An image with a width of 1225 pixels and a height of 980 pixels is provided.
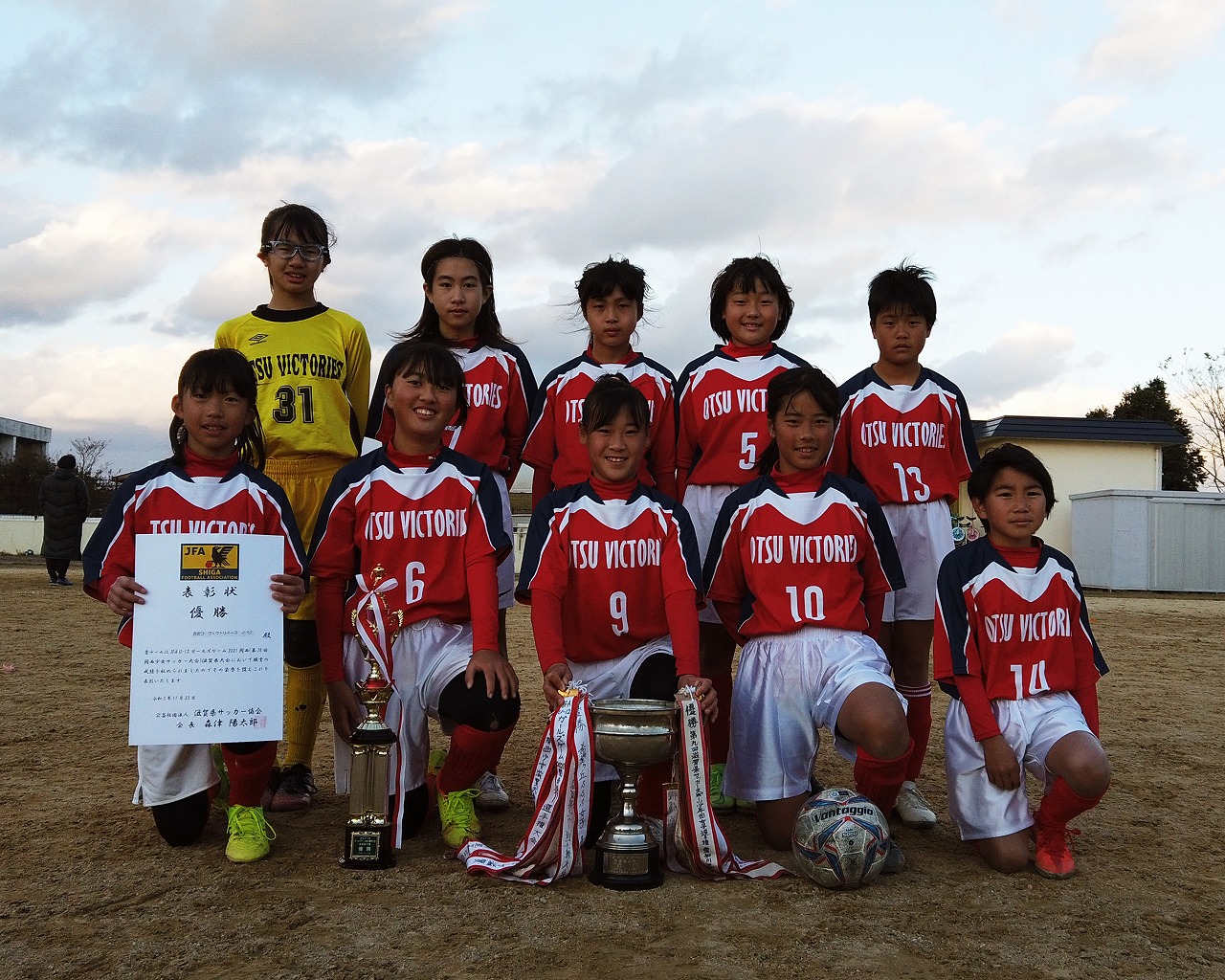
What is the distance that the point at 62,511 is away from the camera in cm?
1620

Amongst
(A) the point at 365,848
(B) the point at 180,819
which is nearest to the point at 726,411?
(A) the point at 365,848

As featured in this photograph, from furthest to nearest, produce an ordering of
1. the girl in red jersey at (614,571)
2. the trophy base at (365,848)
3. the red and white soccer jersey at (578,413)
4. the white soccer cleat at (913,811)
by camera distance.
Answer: the red and white soccer jersey at (578,413) < the white soccer cleat at (913,811) < the girl in red jersey at (614,571) < the trophy base at (365,848)

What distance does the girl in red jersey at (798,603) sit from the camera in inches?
145

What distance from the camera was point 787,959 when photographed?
256cm

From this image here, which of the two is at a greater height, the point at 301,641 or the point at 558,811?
the point at 301,641

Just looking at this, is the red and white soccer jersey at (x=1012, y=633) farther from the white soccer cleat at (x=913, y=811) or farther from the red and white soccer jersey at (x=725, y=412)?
the red and white soccer jersey at (x=725, y=412)

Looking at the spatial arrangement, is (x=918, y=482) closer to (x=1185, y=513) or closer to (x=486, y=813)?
(x=486, y=813)

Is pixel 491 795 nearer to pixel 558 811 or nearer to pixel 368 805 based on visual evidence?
pixel 368 805

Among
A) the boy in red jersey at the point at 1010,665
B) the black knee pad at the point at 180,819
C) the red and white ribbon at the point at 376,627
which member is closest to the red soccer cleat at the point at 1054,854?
the boy in red jersey at the point at 1010,665

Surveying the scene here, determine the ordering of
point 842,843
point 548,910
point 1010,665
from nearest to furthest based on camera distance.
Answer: point 548,910, point 842,843, point 1010,665

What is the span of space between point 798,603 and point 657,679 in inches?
22.9

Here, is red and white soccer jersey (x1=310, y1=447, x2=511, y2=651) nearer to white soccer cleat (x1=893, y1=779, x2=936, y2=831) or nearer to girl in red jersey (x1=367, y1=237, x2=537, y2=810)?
girl in red jersey (x1=367, y1=237, x2=537, y2=810)

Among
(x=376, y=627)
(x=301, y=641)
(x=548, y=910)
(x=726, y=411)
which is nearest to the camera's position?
(x=548, y=910)

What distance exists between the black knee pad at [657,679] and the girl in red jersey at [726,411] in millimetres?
603
